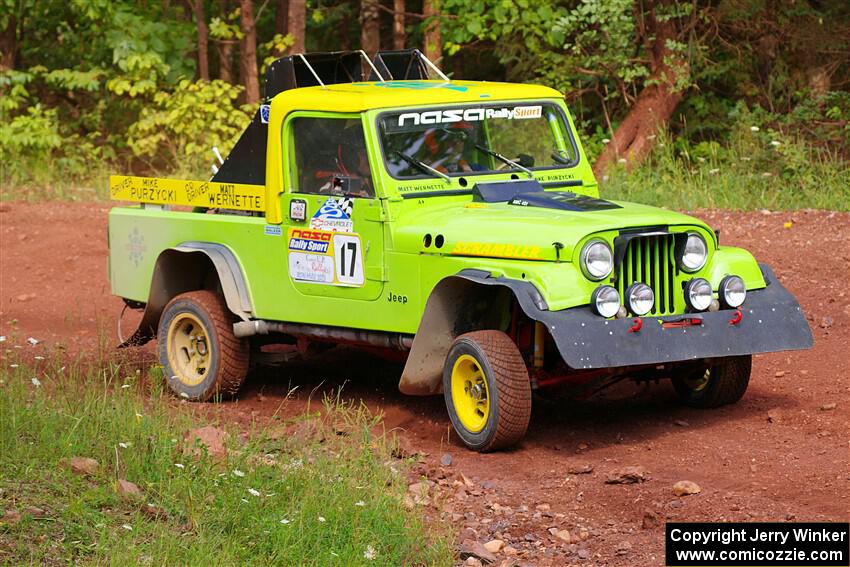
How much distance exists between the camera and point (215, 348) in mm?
8469

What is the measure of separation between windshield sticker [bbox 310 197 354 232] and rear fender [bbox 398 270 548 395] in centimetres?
79

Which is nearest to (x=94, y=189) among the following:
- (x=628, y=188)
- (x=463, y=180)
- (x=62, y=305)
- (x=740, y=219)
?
(x=62, y=305)

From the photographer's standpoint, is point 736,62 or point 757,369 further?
point 736,62

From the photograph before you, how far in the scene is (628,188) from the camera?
1355 cm

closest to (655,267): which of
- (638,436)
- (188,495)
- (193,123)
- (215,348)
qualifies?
(638,436)

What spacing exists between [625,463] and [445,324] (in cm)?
125

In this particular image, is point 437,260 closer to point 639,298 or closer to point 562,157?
point 639,298

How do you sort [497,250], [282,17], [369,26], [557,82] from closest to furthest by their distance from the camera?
1. [497,250]
2. [557,82]
3. [369,26]
4. [282,17]

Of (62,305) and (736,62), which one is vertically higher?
(736,62)

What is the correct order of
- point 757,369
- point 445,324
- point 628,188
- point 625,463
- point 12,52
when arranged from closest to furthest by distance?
point 625,463, point 445,324, point 757,369, point 628,188, point 12,52

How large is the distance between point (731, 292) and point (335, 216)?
227 cm

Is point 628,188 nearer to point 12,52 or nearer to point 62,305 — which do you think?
point 62,305

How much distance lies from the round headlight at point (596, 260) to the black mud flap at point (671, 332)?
0.19 m

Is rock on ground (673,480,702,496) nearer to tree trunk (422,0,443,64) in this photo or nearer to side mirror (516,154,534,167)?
side mirror (516,154,534,167)
